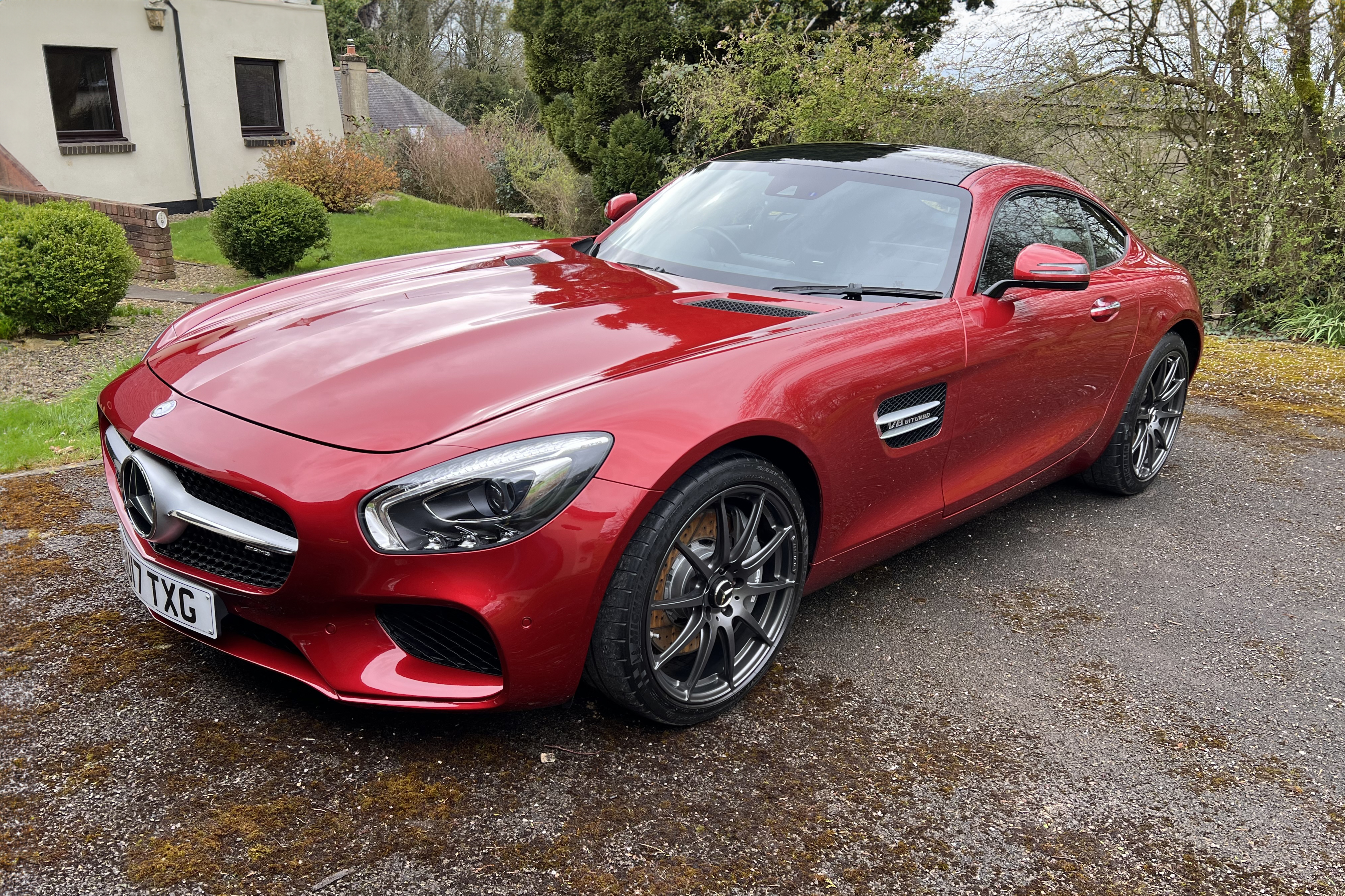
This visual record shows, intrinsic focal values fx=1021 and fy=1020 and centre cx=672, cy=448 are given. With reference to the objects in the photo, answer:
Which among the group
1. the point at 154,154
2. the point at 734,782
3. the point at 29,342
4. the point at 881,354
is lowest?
the point at 734,782

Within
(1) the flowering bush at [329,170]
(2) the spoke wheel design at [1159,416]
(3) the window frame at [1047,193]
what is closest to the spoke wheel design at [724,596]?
(3) the window frame at [1047,193]

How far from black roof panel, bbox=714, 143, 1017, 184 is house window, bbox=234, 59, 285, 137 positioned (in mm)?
14359

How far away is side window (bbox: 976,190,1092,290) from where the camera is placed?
11.6ft

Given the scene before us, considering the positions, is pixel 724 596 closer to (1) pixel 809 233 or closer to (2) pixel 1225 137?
(1) pixel 809 233

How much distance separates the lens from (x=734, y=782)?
8.08 feet

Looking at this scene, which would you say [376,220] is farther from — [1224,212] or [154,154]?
[1224,212]

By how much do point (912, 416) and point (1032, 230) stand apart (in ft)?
3.97

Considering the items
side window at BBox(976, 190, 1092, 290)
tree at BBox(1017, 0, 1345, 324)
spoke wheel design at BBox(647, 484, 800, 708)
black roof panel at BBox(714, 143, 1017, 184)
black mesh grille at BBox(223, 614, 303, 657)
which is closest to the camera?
black mesh grille at BBox(223, 614, 303, 657)

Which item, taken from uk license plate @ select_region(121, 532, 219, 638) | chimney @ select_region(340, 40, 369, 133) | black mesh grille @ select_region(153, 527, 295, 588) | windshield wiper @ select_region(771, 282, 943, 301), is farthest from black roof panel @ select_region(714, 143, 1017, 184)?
chimney @ select_region(340, 40, 369, 133)

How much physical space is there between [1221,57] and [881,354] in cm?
818

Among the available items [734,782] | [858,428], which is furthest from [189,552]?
[858,428]

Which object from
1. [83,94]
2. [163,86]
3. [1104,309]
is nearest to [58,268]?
[1104,309]

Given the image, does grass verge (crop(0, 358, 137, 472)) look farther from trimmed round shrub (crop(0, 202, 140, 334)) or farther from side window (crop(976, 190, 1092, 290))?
side window (crop(976, 190, 1092, 290))

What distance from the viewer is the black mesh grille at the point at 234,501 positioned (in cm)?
221
